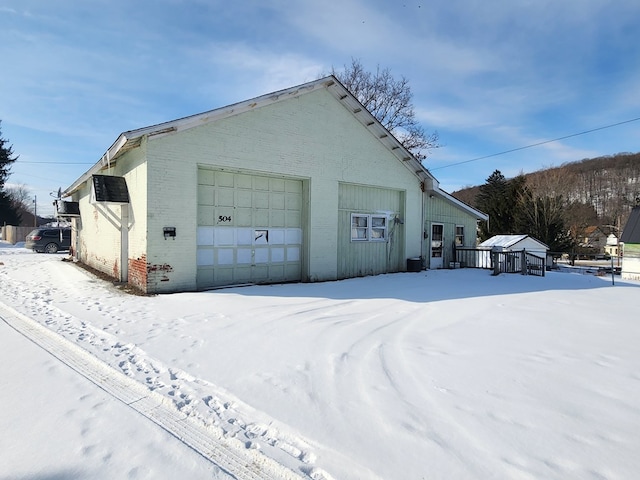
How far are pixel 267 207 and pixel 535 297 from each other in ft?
24.3

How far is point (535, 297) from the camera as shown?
9.19m

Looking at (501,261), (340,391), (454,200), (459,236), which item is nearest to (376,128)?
(454,200)

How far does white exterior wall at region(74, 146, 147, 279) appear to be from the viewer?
8.91 m


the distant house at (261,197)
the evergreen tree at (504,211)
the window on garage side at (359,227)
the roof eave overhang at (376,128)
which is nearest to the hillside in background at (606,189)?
the evergreen tree at (504,211)

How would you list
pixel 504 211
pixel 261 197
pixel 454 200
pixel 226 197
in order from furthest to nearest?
pixel 504 211
pixel 454 200
pixel 261 197
pixel 226 197

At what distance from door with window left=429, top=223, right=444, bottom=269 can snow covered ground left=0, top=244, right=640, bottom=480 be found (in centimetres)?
873

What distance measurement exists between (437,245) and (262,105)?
10.1 m

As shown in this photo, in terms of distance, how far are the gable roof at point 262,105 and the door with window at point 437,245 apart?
2412 millimetres

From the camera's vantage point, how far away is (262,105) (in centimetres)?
1003

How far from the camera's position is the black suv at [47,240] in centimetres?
2209

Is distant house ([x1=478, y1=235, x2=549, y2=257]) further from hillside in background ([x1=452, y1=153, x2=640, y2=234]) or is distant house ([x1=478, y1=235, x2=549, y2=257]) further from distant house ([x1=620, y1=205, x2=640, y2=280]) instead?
hillside in background ([x1=452, y1=153, x2=640, y2=234])

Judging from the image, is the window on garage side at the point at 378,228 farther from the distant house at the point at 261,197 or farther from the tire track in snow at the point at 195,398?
the tire track in snow at the point at 195,398

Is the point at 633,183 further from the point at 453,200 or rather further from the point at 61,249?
the point at 61,249

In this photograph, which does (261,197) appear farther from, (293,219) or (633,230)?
(633,230)
